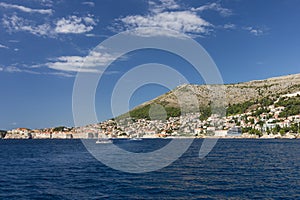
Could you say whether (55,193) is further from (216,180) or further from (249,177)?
(249,177)

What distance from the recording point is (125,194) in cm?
2728

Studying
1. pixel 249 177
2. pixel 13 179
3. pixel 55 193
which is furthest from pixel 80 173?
pixel 249 177

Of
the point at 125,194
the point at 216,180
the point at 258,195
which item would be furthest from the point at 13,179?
the point at 258,195

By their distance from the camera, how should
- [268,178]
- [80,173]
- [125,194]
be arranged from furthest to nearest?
1. [80,173]
2. [268,178]
3. [125,194]

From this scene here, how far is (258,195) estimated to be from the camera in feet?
87.0

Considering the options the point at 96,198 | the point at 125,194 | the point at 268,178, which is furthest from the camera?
the point at 268,178

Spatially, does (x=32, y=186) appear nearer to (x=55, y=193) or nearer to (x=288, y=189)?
(x=55, y=193)

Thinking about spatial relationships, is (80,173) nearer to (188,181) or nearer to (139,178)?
(139,178)

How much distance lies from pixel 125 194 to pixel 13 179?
17.1m

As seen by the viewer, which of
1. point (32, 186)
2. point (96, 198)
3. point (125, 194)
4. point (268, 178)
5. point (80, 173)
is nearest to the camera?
point (96, 198)

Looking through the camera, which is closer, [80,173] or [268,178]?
[268,178]

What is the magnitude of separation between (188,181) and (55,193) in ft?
45.2

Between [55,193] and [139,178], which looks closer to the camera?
[55,193]

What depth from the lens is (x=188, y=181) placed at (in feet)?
109
